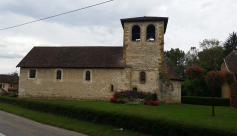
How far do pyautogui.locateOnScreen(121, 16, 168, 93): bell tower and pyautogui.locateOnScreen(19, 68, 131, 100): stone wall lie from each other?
4.28 ft

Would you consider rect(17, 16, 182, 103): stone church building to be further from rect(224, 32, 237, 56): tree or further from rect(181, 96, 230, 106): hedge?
rect(224, 32, 237, 56): tree

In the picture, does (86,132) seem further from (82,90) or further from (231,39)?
(231,39)

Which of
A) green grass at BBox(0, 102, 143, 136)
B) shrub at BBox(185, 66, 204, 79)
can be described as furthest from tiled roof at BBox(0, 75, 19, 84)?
shrub at BBox(185, 66, 204, 79)

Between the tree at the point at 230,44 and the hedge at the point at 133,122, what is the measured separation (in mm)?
37457

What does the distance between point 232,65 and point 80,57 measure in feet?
65.2

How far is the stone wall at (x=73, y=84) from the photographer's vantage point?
2172cm

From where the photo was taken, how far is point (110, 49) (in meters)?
24.7

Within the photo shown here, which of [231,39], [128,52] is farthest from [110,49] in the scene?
[231,39]

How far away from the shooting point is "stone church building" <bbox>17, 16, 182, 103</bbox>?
2159 cm

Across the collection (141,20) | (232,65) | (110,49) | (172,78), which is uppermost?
(141,20)

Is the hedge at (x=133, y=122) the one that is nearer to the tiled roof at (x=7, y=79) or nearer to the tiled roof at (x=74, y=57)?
the tiled roof at (x=74, y=57)

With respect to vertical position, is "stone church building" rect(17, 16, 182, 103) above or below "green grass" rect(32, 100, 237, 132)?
above

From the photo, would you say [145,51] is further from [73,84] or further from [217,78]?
[217,78]

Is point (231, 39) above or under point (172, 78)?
above
